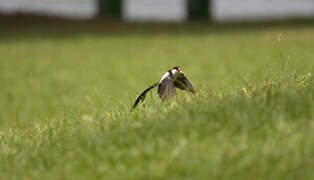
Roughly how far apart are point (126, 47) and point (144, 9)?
28.2 ft

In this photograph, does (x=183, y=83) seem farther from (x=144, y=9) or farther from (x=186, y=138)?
(x=144, y=9)

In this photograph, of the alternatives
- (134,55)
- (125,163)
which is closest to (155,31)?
(134,55)

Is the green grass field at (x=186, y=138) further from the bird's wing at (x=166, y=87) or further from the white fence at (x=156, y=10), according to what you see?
the white fence at (x=156, y=10)

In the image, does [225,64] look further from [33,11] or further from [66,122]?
[33,11]

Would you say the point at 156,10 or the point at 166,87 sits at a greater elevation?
the point at 156,10

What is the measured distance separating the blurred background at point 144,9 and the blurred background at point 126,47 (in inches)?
1.9

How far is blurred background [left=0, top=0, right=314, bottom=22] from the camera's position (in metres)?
21.4

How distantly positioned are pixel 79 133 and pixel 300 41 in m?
11.1

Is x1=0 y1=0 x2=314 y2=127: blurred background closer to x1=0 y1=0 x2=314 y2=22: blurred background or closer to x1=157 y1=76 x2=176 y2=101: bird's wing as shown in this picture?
x1=0 y1=0 x2=314 y2=22: blurred background

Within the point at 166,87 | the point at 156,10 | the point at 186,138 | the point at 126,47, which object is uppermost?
the point at 156,10

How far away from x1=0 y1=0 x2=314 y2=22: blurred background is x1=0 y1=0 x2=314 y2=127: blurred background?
5 cm

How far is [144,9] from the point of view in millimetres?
22281

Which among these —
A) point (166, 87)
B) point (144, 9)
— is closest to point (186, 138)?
point (166, 87)

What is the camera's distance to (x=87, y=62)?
39.0 feet
